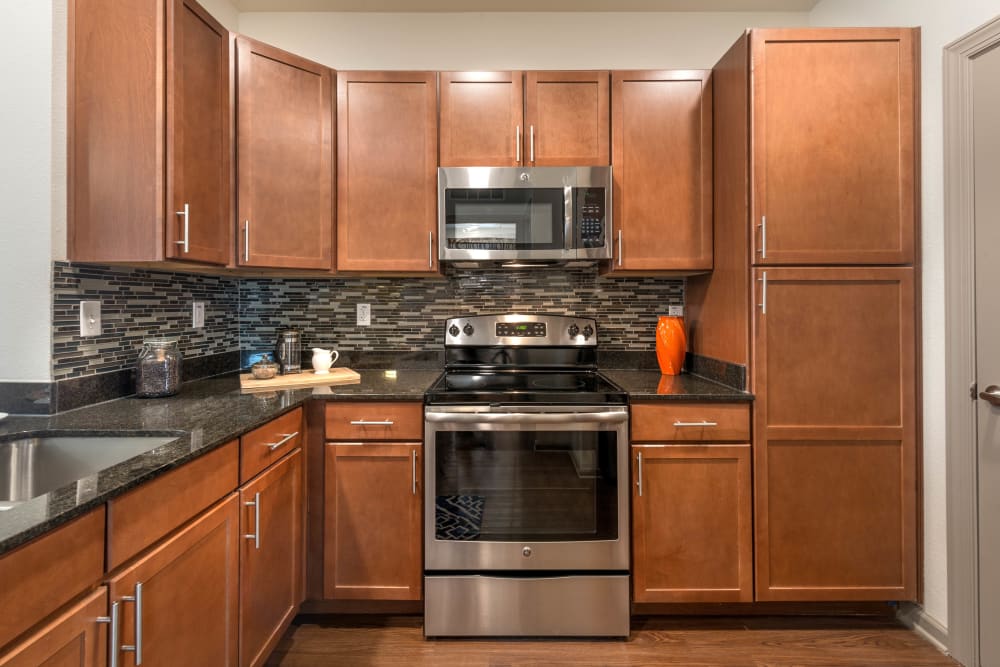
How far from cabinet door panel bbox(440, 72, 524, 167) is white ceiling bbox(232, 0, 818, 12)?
55 cm

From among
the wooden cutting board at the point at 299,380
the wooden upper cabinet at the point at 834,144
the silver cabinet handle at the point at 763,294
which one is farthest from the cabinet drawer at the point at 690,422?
the wooden cutting board at the point at 299,380

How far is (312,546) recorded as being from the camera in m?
1.88

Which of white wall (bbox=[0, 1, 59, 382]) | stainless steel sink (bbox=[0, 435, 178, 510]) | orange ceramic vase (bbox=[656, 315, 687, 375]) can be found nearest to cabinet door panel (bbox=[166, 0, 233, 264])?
white wall (bbox=[0, 1, 59, 382])

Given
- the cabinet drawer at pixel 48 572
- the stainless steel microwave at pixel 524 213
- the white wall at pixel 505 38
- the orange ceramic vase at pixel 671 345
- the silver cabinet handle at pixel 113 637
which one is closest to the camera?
the cabinet drawer at pixel 48 572

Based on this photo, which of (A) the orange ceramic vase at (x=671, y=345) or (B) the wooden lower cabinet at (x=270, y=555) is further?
(A) the orange ceramic vase at (x=671, y=345)

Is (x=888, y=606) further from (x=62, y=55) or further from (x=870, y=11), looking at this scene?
(x=62, y=55)

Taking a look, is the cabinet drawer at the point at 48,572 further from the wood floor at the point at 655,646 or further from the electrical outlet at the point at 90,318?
the wood floor at the point at 655,646

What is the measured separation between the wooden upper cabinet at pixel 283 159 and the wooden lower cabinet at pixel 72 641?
1288mm

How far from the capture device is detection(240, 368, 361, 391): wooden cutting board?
199 cm

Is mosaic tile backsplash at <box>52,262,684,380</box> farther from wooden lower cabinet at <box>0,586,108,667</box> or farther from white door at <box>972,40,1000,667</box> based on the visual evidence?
wooden lower cabinet at <box>0,586,108,667</box>

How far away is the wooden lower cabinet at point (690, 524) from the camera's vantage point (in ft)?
6.11

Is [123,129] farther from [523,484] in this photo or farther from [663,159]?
[663,159]

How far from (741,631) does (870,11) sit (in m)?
2.54

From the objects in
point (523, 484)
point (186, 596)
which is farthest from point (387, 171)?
point (186, 596)
